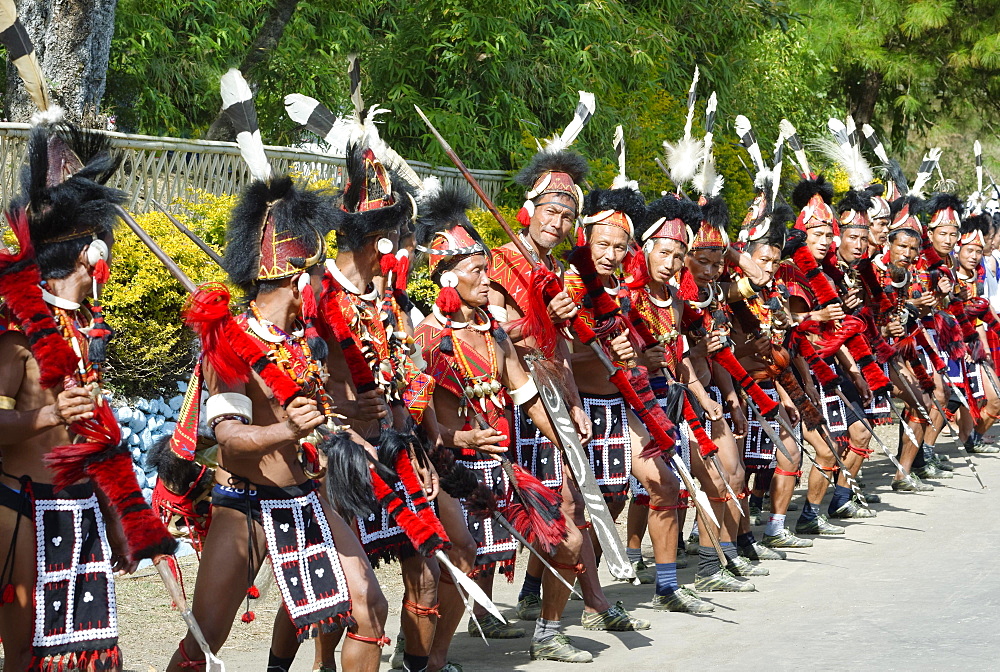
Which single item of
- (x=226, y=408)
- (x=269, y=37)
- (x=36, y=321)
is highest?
(x=269, y=37)

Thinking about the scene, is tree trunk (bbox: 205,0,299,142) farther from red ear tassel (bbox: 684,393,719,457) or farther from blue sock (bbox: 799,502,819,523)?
red ear tassel (bbox: 684,393,719,457)

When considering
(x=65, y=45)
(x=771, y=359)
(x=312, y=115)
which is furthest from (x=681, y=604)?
(x=65, y=45)

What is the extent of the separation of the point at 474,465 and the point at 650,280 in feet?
6.95

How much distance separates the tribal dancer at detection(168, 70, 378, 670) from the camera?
4391 mm

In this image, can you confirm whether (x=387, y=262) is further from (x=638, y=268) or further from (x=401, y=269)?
(x=638, y=268)

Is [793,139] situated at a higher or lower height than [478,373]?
higher

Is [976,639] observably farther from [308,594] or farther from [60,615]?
[60,615]

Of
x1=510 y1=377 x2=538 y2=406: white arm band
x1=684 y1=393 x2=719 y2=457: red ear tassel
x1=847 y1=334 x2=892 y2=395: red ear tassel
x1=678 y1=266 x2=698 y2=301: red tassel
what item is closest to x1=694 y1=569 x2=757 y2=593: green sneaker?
x1=684 y1=393 x2=719 y2=457: red ear tassel

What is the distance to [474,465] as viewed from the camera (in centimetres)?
586

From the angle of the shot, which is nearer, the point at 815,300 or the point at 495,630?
the point at 495,630

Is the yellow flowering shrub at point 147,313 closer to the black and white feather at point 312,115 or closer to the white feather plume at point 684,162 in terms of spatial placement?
the black and white feather at point 312,115

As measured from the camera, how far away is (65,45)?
9.51 meters

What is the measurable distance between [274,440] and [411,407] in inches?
50.7

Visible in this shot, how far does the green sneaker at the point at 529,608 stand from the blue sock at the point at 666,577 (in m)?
0.66
